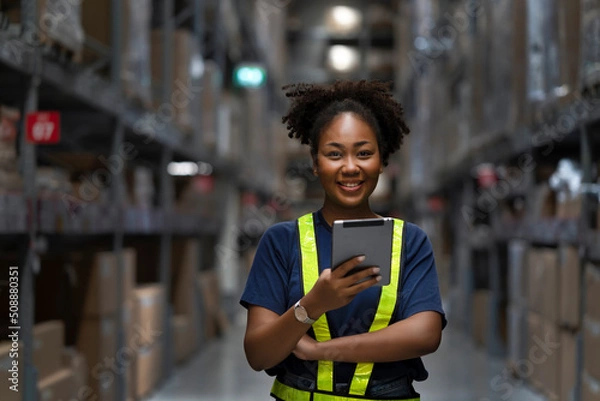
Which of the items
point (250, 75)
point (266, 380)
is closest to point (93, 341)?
point (266, 380)

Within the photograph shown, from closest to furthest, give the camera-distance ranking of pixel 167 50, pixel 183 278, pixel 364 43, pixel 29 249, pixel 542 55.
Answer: pixel 29 249, pixel 542 55, pixel 167 50, pixel 183 278, pixel 364 43

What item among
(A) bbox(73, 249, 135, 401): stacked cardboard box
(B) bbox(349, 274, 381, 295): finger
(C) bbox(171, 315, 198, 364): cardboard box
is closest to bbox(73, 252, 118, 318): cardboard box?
(A) bbox(73, 249, 135, 401): stacked cardboard box

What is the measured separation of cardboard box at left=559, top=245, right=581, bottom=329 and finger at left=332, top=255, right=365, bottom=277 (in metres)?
4.22

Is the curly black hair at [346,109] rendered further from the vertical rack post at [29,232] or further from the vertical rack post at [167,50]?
the vertical rack post at [167,50]

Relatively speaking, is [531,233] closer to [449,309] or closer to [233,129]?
[233,129]

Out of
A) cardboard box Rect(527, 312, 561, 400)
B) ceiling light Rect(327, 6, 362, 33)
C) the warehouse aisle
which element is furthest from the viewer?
ceiling light Rect(327, 6, 362, 33)

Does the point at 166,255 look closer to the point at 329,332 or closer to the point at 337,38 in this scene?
the point at 329,332

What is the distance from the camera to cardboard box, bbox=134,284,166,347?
21.1 ft

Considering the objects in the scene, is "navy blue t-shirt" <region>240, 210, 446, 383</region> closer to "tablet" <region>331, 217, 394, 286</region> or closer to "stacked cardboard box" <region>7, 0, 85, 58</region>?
"tablet" <region>331, 217, 394, 286</region>

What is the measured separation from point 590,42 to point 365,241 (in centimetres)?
370

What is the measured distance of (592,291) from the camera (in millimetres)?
4961

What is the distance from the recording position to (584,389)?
198 inches

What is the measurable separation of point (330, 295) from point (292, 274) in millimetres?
208

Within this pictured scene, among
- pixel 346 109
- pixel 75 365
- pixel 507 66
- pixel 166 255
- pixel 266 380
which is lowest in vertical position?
pixel 266 380
